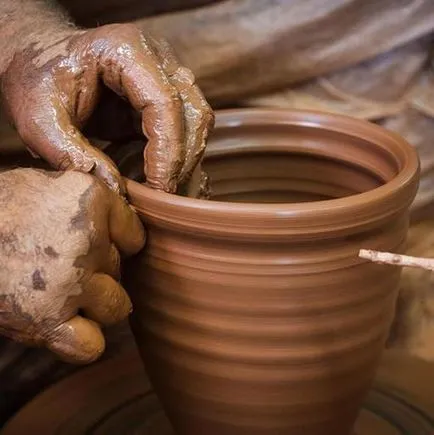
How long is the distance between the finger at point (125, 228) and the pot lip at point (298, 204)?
0.9 inches

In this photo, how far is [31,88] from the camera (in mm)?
1074

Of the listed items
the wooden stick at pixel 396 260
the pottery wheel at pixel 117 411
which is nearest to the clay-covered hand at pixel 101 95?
the wooden stick at pixel 396 260

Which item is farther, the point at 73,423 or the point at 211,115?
the point at 73,423

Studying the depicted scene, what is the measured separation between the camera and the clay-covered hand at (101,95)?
3.35 ft

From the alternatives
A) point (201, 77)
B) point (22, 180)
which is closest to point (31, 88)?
point (22, 180)

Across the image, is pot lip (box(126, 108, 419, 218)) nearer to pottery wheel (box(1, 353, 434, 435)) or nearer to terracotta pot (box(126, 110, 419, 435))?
terracotta pot (box(126, 110, 419, 435))

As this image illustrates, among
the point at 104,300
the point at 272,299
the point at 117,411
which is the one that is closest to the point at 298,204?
the point at 272,299

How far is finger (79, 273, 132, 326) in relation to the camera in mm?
950

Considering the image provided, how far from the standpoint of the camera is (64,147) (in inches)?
40.4

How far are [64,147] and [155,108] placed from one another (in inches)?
4.4

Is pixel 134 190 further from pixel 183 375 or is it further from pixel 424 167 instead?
pixel 424 167

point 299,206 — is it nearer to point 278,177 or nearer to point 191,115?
point 191,115

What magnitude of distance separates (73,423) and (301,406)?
1.27 feet

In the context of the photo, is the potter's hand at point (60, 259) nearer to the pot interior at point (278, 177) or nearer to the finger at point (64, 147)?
the finger at point (64, 147)
